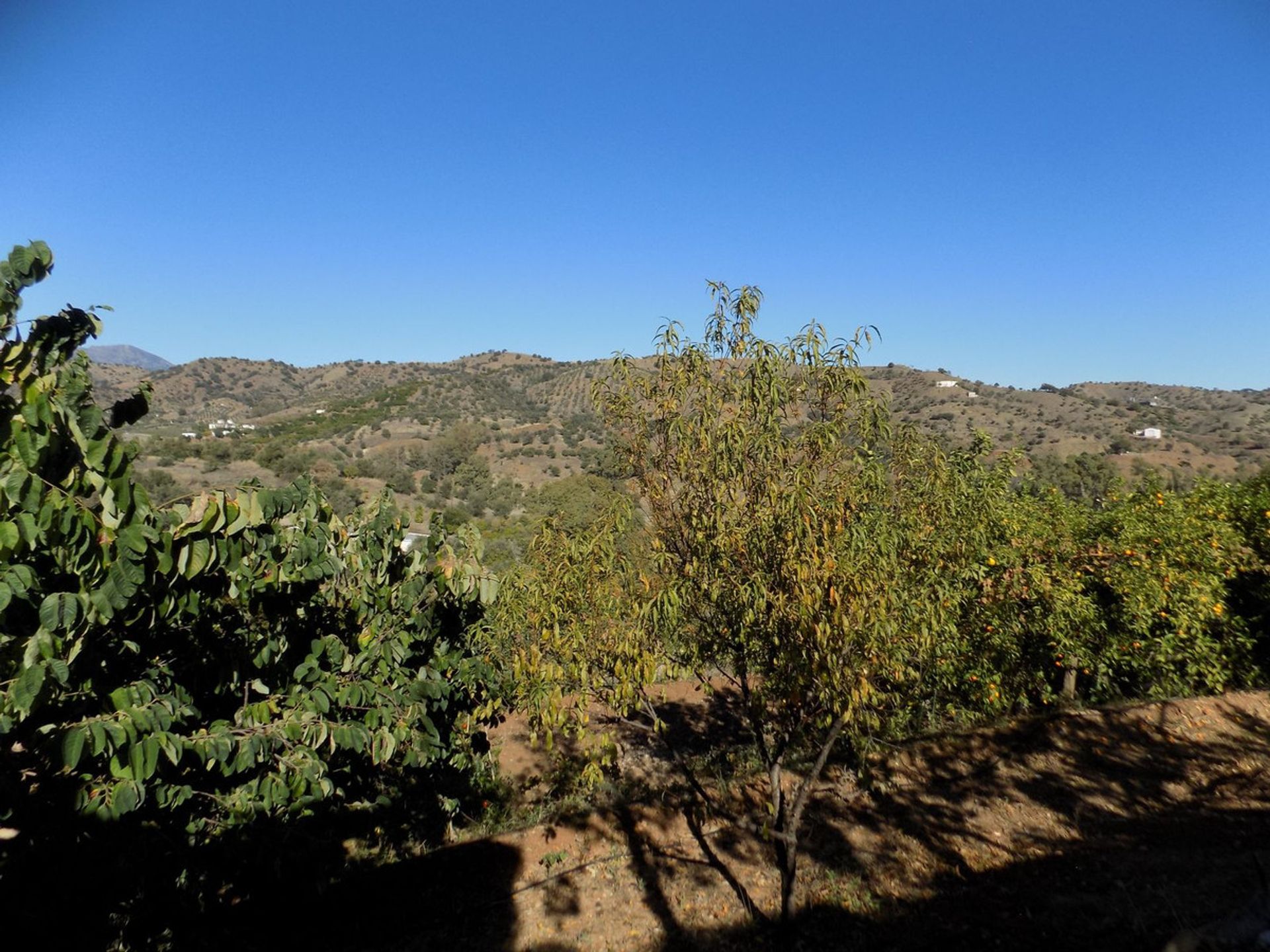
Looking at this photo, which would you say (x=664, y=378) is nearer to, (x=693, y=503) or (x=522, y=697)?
(x=693, y=503)

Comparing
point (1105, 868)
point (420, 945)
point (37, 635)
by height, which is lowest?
point (420, 945)

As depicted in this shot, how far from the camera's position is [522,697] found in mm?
5195

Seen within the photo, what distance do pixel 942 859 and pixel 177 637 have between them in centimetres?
898

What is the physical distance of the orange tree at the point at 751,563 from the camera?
4824mm

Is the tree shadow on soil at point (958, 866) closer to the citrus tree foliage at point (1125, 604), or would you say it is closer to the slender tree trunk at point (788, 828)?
the slender tree trunk at point (788, 828)

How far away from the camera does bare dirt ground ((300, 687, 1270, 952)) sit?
6668 millimetres

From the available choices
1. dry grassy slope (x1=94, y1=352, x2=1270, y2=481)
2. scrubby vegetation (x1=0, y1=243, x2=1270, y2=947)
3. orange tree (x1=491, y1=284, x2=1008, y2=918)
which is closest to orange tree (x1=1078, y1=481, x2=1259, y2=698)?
scrubby vegetation (x1=0, y1=243, x2=1270, y2=947)

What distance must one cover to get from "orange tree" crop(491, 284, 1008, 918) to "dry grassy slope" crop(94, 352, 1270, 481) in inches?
1584

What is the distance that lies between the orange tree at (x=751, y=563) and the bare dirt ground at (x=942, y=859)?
251 cm

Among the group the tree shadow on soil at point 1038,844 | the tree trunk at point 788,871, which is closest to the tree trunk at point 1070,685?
the tree shadow on soil at point 1038,844

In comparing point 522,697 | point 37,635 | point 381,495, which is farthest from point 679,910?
point 37,635

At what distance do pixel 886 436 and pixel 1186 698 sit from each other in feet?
35.2

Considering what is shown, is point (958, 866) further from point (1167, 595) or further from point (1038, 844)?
point (1167, 595)

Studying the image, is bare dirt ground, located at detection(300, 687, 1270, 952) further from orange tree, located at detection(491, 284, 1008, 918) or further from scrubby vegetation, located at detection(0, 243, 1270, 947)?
orange tree, located at detection(491, 284, 1008, 918)
